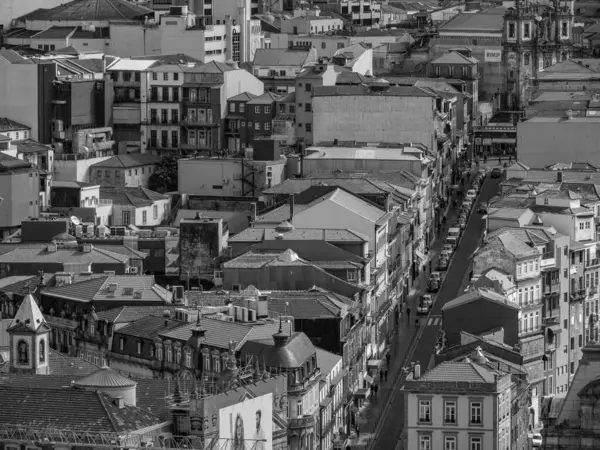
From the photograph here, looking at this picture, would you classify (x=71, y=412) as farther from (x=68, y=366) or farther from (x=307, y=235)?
(x=307, y=235)

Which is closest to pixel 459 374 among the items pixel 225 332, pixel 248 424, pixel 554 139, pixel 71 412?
pixel 225 332

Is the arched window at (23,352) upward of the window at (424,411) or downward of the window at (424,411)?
upward

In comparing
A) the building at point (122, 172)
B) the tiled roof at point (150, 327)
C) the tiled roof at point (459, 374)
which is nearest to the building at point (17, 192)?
the building at point (122, 172)

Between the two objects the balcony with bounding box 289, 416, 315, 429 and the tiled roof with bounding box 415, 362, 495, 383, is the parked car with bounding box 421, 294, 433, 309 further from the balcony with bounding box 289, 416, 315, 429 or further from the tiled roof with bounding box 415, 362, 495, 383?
the tiled roof with bounding box 415, 362, 495, 383

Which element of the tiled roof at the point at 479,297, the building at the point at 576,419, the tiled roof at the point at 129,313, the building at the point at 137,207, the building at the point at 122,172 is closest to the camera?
the building at the point at 576,419

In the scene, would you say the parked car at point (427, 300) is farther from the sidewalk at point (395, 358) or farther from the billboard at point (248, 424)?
the billboard at point (248, 424)

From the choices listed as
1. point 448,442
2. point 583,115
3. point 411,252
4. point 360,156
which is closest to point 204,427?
point 448,442
